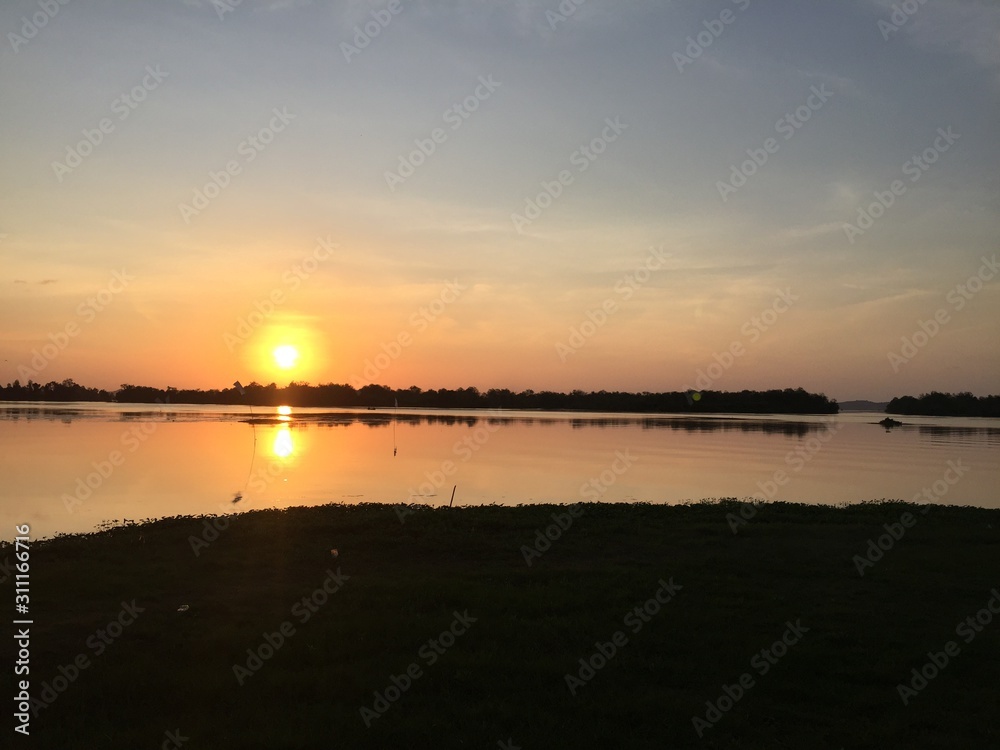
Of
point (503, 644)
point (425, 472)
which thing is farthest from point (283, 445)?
point (503, 644)

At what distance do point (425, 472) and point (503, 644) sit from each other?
77.2 feet

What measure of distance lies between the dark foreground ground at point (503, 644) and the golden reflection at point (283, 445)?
26749 millimetres

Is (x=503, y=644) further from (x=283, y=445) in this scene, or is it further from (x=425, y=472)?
(x=283, y=445)

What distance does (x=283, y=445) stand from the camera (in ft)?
149

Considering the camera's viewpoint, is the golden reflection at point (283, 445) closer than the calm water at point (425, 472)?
No

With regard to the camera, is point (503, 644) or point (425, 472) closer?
point (503, 644)

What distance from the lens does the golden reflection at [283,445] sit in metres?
39.7

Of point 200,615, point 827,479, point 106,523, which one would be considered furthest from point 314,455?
point 200,615

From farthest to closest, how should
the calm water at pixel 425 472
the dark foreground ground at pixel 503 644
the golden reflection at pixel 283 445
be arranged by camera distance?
the golden reflection at pixel 283 445 < the calm water at pixel 425 472 < the dark foreground ground at pixel 503 644

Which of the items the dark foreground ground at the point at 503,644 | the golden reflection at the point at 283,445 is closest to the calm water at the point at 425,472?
the golden reflection at the point at 283,445

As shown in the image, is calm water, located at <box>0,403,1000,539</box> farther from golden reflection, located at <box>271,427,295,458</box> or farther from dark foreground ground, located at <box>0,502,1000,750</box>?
dark foreground ground, located at <box>0,502,1000,750</box>

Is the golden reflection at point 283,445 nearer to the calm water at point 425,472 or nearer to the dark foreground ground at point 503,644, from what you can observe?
the calm water at point 425,472

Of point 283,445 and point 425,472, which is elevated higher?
point 283,445

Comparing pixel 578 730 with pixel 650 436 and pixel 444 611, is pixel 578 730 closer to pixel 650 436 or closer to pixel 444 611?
pixel 444 611
